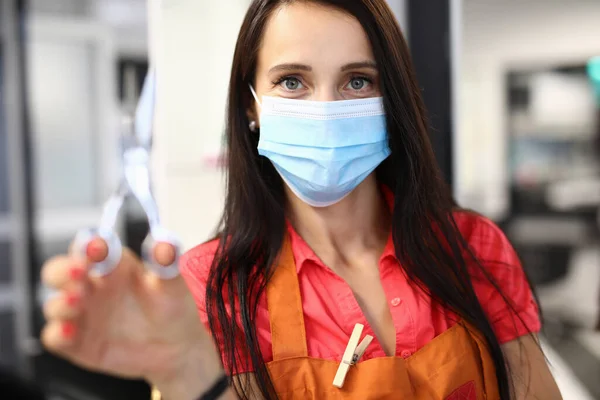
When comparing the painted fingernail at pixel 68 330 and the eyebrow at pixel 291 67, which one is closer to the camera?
the painted fingernail at pixel 68 330

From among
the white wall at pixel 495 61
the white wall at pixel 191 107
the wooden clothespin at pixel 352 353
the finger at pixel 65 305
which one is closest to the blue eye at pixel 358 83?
the white wall at pixel 191 107

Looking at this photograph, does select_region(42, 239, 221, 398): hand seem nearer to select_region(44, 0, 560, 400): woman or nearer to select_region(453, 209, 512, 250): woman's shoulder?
select_region(44, 0, 560, 400): woman

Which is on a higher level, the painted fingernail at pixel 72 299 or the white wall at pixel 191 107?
the white wall at pixel 191 107

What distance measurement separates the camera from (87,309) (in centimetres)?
60

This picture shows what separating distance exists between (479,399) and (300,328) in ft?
1.27

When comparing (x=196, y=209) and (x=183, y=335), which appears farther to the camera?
(x=196, y=209)

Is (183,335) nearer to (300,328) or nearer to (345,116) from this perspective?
(300,328)

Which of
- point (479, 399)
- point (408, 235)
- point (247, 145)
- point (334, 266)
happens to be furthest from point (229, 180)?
point (479, 399)

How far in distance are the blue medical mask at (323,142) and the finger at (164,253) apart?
0.45 metres

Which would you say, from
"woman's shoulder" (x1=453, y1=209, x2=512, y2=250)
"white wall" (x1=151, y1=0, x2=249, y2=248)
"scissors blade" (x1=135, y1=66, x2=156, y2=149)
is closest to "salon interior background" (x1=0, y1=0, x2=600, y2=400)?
"white wall" (x1=151, y1=0, x2=249, y2=248)

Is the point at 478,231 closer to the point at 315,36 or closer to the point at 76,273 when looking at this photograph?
the point at 315,36

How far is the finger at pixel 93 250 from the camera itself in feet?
1.92

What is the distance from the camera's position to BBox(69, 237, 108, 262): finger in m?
0.58

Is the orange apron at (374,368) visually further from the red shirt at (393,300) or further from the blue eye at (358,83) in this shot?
the blue eye at (358,83)
